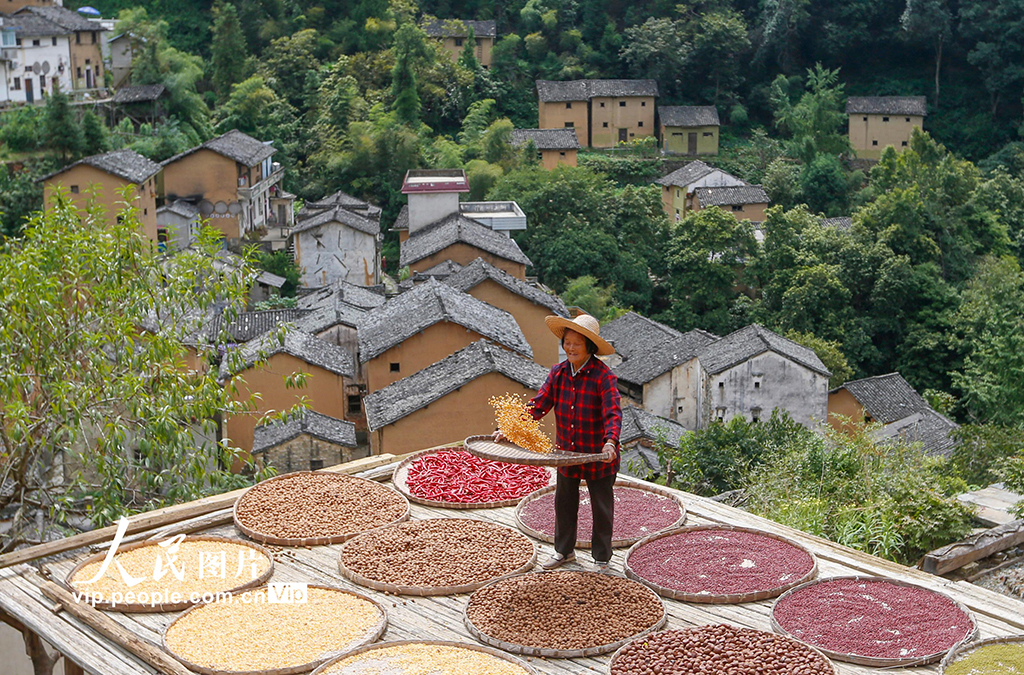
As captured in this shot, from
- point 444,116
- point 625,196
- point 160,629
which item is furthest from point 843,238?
point 160,629

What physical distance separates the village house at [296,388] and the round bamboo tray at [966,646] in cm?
1140

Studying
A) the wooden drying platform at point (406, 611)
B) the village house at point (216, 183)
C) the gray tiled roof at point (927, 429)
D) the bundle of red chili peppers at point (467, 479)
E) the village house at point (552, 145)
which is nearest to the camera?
the wooden drying platform at point (406, 611)

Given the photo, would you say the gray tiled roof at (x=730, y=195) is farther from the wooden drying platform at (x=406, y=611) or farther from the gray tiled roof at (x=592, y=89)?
the wooden drying platform at (x=406, y=611)

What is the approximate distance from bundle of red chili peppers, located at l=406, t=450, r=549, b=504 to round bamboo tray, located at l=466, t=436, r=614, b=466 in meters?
1.08

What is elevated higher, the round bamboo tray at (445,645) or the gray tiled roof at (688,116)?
the round bamboo tray at (445,645)

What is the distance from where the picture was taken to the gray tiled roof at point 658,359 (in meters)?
21.4

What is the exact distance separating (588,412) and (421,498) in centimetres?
165

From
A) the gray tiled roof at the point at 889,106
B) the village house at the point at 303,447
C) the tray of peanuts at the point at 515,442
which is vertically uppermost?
the tray of peanuts at the point at 515,442

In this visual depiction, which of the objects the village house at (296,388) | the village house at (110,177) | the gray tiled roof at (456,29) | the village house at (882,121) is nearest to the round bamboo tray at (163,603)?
the village house at (296,388)

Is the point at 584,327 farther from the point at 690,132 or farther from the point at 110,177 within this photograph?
the point at 690,132

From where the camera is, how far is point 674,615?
16.9 ft

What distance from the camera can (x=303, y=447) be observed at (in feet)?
45.8

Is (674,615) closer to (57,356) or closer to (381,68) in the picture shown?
(57,356)

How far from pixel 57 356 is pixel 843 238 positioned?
73.1 ft
